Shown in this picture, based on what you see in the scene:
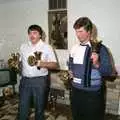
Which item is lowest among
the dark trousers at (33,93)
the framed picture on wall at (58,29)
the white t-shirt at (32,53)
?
the dark trousers at (33,93)

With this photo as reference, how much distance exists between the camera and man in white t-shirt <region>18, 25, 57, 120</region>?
8.38 ft

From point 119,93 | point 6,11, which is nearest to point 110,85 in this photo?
point 119,93

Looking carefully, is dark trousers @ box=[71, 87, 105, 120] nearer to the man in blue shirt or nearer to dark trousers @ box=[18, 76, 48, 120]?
the man in blue shirt

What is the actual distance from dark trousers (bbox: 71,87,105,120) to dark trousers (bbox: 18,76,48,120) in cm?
65

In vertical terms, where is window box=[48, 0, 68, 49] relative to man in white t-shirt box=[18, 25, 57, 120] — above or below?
above

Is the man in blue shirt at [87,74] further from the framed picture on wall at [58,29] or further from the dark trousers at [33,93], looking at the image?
the framed picture on wall at [58,29]

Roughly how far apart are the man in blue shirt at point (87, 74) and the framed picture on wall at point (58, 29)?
152 cm

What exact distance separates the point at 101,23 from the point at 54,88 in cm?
131

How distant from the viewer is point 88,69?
1882 millimetres

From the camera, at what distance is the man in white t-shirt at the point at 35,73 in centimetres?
255

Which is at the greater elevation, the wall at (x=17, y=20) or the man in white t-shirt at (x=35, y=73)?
the wall at (x=17, y=20)

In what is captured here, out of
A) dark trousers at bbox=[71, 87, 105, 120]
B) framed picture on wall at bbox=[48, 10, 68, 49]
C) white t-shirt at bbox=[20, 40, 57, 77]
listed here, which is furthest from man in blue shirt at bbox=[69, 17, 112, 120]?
framed picture on wall at bbox=[48, 10, 68, 49]

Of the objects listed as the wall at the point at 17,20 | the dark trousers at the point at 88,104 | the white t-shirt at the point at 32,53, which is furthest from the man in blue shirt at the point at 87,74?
the wall at the point at 17,20

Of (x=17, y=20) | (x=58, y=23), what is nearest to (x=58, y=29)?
(x=58, y=23)
